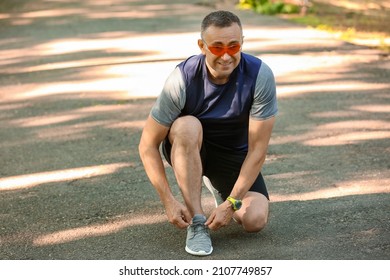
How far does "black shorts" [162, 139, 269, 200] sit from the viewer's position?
507 centimetres

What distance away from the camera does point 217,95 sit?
474cm

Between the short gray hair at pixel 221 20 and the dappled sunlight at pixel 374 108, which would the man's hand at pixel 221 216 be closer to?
the short gray hair at pixel 221 20

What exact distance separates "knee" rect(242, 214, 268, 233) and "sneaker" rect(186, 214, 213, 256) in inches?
11.4

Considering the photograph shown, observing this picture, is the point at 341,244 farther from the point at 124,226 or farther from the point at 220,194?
the point at 124,226

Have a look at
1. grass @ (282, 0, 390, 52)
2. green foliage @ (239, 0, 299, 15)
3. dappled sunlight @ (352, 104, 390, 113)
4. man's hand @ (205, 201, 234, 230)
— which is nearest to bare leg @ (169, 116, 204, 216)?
man's hand @ (205, 201, 234, 230)

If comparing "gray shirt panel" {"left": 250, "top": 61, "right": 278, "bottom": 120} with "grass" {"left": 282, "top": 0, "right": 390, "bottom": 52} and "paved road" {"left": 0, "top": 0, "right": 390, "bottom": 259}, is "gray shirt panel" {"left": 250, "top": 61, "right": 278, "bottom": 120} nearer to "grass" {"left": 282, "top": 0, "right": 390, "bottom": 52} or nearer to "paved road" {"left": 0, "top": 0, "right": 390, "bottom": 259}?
"paved road" {"left": 0, "top": 0, "right": 390, "bottom": 259}

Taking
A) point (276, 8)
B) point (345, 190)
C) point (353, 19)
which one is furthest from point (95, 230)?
point (276, 8)

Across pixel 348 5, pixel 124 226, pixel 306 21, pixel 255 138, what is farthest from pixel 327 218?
pixel 348 5

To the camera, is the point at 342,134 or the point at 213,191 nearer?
the point at 213,191

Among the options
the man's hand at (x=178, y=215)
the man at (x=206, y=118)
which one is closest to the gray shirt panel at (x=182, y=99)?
the man at (x=206, y=118)

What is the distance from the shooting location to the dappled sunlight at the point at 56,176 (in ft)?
20.9

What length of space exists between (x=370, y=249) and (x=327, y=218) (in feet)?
2.02

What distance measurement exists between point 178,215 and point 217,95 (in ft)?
2.39

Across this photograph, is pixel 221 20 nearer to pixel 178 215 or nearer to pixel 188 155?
pixel 188 155
